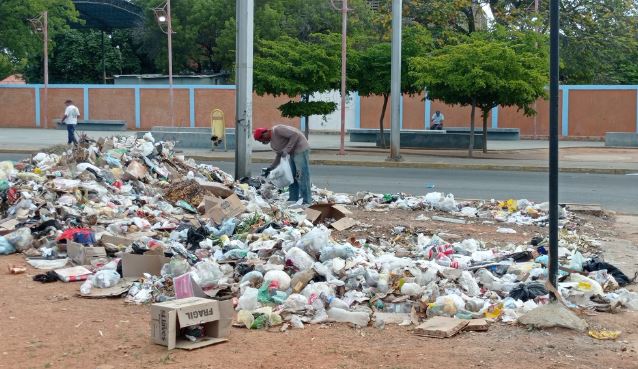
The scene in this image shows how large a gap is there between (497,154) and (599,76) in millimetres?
20543

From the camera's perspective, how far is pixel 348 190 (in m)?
17.6

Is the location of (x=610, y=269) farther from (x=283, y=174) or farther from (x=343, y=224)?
(x=283, y=174)

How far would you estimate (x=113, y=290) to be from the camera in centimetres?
812

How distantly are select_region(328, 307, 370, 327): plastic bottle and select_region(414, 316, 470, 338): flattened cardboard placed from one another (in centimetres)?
45

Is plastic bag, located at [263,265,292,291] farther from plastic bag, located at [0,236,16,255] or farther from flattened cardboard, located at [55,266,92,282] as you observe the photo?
plastic bag, located at [0,236,16,255]

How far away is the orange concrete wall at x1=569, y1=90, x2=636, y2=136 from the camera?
40094 mm

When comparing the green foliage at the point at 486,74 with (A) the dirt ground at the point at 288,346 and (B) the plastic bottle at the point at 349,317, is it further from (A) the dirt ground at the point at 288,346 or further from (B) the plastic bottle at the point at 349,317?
(B) the plastic bottle at the point at 349,317

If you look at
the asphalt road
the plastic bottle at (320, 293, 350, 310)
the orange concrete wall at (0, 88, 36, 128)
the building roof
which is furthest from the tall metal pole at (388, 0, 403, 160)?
the building roof

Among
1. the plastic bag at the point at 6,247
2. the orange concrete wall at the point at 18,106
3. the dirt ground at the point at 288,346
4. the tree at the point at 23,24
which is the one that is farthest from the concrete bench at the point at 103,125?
the dirt ground at the point at 288,346

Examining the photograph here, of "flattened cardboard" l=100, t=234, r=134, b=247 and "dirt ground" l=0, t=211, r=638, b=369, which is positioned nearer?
"dirt ground" l=0, t=211, r=638, b=369

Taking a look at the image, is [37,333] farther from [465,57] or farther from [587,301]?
[465,57]

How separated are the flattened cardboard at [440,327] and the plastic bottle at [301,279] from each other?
127 centimetres

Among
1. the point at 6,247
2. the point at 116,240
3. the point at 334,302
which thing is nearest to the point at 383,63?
the point at 116,240

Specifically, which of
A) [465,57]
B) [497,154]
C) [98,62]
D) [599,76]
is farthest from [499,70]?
[98,62]
